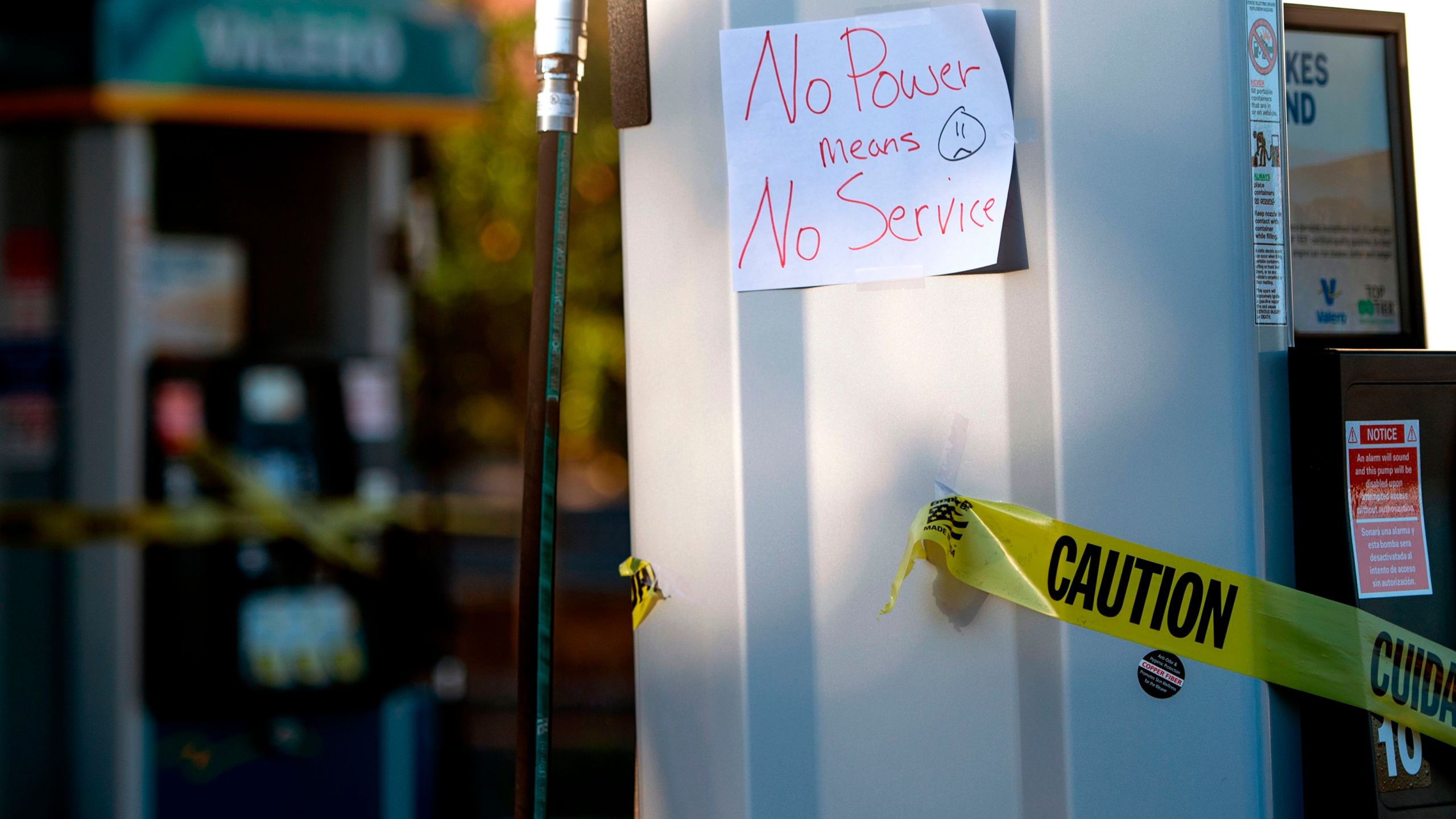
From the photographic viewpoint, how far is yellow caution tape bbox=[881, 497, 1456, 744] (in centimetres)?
127

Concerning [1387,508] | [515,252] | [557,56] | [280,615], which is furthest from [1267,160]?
[515,252]

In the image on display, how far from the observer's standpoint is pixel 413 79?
4.89m

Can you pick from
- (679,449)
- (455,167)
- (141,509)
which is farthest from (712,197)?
(455,167)

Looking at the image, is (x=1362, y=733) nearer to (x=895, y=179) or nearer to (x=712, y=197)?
(x=895, y=179)

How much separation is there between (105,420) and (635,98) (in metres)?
3.70

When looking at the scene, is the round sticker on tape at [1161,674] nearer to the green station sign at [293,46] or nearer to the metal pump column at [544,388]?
the metal pump column at [544,388]

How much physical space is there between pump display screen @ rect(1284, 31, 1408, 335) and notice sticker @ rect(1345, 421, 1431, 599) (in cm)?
20

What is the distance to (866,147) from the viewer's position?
133 cm

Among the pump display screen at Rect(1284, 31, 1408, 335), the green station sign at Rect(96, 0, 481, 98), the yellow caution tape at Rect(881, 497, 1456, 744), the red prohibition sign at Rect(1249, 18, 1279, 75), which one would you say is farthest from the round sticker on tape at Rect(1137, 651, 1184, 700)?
the green station sign at Rect(96, 0, 481, 98)

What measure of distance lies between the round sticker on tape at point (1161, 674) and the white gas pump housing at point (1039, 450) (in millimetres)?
13

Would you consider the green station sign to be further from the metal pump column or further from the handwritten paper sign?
the handwritten paper sign

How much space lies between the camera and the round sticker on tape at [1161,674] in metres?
1.28

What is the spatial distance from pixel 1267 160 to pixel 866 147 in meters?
0.44

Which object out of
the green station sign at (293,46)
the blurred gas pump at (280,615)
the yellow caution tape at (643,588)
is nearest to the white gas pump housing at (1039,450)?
the yellow caution tape at (643,588)
